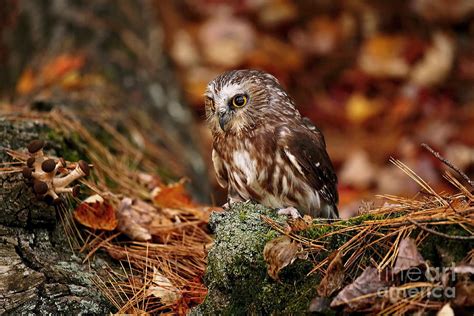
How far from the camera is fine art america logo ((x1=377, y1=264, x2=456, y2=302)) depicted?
266 centimetres

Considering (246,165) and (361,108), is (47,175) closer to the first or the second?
(246,165)

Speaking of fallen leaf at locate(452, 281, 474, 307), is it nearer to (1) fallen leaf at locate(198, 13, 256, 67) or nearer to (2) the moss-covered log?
(2) the moss-covered log

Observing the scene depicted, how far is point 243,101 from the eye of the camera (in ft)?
13.7

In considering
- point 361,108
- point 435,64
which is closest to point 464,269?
point 361,108

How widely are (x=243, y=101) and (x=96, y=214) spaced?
109 centimetres

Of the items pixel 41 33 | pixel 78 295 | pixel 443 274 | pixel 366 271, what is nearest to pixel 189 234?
pixel 78 295

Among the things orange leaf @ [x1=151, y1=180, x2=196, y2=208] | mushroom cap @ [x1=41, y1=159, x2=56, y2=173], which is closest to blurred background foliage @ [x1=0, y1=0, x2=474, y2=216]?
orange leaf @ [x1=151, y1=180, x2=196, y2=208]

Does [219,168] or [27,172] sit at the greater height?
[219,168]

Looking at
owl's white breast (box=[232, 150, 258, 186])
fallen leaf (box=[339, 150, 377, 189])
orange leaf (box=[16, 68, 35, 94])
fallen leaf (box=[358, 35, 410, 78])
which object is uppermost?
fallen leaf (box=[358, 35, 410, 78])

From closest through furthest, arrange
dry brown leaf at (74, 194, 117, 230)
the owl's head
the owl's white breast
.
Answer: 1. dry brown leaf at (74, 194, 117, 230)
2. the owl's white breast
3. the owl's head

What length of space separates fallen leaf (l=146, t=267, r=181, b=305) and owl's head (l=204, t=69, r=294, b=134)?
1.08 m

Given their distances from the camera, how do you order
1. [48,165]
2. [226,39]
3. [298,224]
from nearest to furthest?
[298,224] → [48,165] → [226,39]

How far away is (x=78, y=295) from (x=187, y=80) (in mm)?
4987

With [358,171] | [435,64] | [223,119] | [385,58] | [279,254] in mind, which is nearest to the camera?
[279,254]
